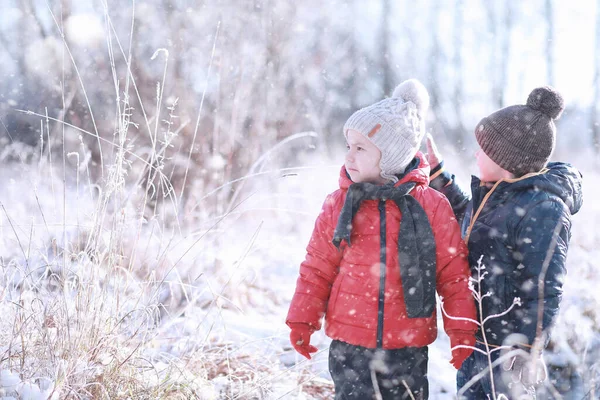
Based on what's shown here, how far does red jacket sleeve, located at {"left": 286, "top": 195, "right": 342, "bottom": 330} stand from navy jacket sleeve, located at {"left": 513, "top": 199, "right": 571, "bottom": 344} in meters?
0.69

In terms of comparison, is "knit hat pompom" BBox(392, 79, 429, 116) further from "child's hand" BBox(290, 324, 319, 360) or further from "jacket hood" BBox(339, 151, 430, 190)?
"child's hand" BBox(290, 324, 319, 360)

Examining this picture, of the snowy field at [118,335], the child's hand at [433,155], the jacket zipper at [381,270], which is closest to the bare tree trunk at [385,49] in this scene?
the snowy field at [118,335]

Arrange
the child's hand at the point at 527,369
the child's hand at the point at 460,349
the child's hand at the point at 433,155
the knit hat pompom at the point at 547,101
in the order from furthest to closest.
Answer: the child's hand at the point at 433,155 → the knit hat pompom at the point at 547,101 → the child's hand at the point at 460,349 → the child's hand at the point at 527,369

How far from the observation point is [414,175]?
2.10 meters

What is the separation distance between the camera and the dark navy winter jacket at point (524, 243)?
6.33 feet

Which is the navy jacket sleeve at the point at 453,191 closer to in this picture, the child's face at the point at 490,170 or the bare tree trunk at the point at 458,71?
the child's face at the point at 490,170

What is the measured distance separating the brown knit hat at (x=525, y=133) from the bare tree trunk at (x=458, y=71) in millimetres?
12773

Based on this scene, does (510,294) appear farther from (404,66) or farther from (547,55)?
(404,66)

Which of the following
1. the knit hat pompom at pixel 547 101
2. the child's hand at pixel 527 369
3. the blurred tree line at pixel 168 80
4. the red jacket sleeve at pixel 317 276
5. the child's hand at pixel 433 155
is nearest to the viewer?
the child's hand at pixel 527 369

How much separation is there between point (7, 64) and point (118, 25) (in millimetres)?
2652

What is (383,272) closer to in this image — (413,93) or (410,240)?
(410,240)

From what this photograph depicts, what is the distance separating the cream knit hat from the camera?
6.96 feet

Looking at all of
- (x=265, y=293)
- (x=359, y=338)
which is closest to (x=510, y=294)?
(x=359, y=338)

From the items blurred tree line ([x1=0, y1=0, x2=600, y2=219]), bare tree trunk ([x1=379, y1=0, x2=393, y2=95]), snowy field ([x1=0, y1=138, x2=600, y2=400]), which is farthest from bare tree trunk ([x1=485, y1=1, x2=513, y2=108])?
snowy field ([x1=0, y1=138, x2=600, y2=400])
